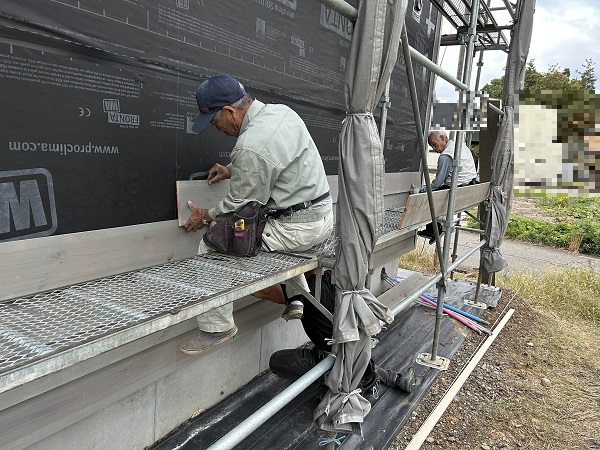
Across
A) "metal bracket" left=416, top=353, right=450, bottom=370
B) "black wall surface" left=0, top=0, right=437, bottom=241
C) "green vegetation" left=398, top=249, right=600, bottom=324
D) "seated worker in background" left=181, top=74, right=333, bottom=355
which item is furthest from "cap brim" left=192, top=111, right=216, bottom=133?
"green vegetation" left=398, top=249, right=600, bottom=324

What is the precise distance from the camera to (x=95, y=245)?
7.49ft

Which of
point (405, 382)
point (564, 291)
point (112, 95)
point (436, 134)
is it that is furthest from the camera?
point (564, 291)

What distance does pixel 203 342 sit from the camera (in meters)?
2.51

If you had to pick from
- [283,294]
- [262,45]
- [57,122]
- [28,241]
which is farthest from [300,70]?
[28,241]

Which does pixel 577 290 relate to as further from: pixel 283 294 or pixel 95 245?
pixel 95 245

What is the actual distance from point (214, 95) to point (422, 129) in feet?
8.34

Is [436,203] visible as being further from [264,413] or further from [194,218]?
[264,413]

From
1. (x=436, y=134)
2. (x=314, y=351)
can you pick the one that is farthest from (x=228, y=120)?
(x=436, y=134)

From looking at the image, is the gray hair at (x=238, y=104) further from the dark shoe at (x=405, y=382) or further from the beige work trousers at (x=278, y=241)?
the dark shoe at (x=405, y=382)

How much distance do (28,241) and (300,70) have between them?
8.29ft

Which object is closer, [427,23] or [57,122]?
[57,122]

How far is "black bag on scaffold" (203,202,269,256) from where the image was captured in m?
2.33

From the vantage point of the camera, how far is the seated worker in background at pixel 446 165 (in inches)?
215

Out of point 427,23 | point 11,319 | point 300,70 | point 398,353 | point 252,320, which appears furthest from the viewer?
point 427,23
